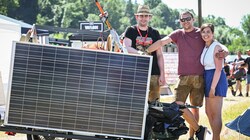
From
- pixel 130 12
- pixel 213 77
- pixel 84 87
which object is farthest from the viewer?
pixel 130 12

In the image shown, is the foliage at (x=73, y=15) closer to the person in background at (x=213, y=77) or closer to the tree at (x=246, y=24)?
the tree at (x=246, y=24)

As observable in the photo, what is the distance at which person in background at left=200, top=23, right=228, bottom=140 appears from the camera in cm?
752

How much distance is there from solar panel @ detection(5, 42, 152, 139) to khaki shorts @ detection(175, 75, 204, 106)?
1812 millimetres

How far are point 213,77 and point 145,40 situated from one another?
1.11m

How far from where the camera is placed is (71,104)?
20.2 ft

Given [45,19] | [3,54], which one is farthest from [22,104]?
[45,19]

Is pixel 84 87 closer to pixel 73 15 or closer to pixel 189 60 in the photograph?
pixel 189 60

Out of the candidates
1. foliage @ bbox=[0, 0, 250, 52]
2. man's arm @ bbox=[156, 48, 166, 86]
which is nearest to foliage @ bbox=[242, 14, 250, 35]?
foliage @ bbox=[0, 0, 250, 52]

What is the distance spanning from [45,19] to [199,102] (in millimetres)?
114053

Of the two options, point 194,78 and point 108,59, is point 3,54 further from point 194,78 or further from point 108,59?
point 108,59

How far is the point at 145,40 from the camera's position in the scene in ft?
25.7

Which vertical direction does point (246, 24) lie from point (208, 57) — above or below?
above

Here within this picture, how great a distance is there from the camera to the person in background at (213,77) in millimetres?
7516

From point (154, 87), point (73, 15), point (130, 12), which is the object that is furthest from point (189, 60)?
point (130, 12)
